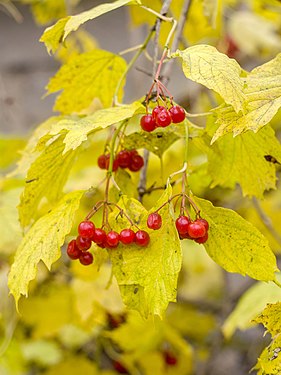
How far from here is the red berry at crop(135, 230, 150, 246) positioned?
Answer: 2.54 ft

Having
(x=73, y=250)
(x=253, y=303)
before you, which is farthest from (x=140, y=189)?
(x=253, y=303)

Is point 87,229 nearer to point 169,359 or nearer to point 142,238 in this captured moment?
point 142,238

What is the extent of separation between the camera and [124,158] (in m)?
0.94

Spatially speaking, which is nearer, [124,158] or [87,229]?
[87,229]

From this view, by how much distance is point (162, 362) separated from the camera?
1805mm

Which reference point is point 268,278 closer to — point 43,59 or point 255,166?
point 255,166

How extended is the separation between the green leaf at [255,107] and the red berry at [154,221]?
0.36 ft

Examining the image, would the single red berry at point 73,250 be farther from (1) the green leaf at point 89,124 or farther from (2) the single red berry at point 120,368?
(2) the single red berry at point 120,368

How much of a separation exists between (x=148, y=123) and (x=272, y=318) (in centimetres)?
28

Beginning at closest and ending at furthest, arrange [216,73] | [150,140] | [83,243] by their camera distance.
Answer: [216,73], [83,243], [150,140]

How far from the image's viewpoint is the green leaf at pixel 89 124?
780mm

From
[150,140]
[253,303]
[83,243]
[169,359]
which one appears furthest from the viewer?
[169,359]

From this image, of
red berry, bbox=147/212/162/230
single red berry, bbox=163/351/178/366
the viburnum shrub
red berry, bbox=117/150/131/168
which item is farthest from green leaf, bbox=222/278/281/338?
red berry, bbox=147/212/162/230

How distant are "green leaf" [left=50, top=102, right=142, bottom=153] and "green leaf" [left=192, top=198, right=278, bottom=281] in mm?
140
